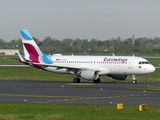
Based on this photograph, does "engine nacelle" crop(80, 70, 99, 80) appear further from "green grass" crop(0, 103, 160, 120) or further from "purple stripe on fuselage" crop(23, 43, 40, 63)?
"green grass" crop(0, 103, 160, 120)

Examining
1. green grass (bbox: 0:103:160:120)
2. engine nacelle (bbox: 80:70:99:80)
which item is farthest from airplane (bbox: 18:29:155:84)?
green grass (bbox: 0:103:160:120)

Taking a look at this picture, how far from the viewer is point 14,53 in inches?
6949

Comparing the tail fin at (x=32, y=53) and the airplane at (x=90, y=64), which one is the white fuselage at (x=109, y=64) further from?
the tail fin at (x=32, y=53)

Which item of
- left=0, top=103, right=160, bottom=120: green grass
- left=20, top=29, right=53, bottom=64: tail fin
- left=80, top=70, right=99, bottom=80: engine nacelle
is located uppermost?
left=20, top=29, right=53, bottom=64: tail fin

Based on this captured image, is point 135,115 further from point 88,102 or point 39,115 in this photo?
point 88,102

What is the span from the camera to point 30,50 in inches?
2205

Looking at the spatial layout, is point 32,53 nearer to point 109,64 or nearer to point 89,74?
point 89,74

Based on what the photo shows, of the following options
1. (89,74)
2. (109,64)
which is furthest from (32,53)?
(109,64)

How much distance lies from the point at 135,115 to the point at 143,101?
7.92 meters

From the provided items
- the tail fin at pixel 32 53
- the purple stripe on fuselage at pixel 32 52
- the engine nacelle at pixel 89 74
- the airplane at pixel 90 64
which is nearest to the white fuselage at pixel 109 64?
the airplane at pixel 90 64

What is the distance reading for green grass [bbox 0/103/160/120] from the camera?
19797 millimetres

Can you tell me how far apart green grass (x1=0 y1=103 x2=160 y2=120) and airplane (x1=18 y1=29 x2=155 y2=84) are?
25.8 metres

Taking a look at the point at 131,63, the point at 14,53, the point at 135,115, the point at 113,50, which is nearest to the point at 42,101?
the point at 135,115

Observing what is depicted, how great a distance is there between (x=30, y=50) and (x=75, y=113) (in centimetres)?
3549
